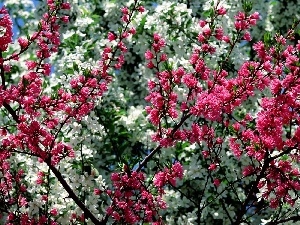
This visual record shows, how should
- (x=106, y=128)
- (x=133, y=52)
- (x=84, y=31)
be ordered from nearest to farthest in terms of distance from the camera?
(x=106, y=128)
(x=84, y=31)
(x=133, y=52)

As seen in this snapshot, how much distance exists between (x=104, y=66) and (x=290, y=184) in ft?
8.26

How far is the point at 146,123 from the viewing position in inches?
347

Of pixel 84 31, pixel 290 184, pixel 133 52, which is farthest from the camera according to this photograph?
pixel 133 52

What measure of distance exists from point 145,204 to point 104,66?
5.61 ft

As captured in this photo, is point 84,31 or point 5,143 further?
point 84,31

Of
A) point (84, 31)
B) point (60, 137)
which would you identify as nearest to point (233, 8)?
point (84, 31)

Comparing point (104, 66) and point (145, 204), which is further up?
point (104, 66)

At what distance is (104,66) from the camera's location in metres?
6.12

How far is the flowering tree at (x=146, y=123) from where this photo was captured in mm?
5215

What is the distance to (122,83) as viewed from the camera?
34.8 ft

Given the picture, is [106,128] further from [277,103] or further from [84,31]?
[277,103]

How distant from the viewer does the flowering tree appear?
5215 mm

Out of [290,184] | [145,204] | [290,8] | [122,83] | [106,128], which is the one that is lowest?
[290,184]

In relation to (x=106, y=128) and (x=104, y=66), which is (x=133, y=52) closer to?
(x=106, y=128)
